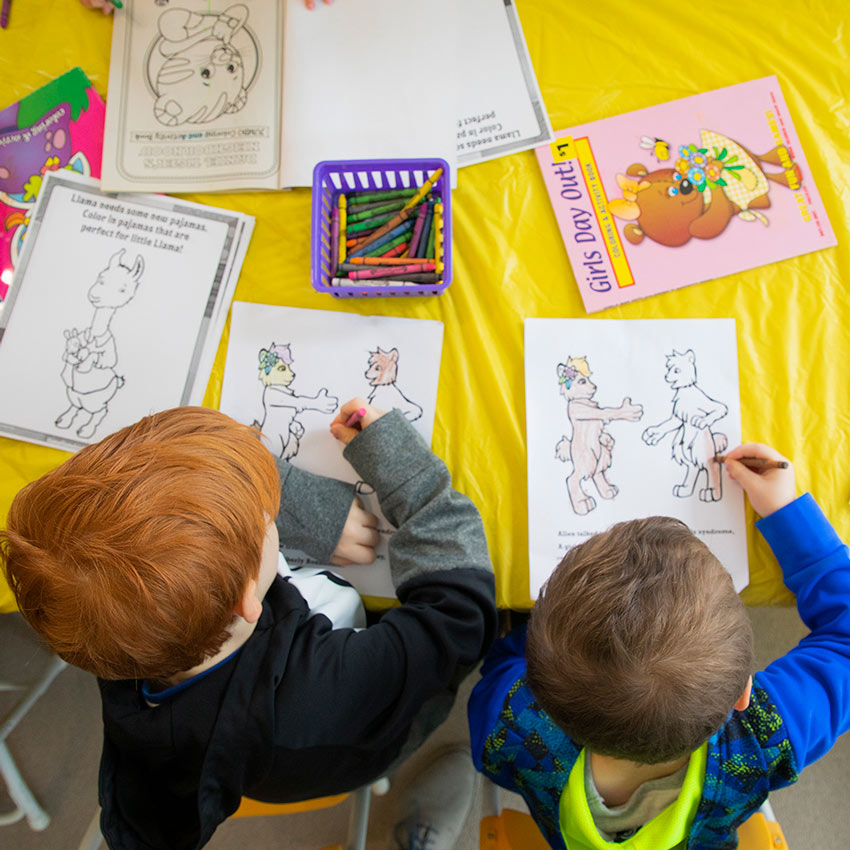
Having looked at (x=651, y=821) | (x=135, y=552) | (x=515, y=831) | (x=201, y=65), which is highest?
(x=201, y=65)

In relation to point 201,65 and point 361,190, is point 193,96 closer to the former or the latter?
point 201,65

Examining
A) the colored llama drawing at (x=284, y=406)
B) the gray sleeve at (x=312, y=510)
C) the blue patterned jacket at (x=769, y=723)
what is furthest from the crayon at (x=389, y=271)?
the blue patterned jacket at (x=769, y=723)

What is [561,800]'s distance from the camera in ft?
2.02

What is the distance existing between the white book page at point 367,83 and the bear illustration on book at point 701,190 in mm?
245

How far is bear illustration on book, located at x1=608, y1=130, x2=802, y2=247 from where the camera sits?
0.74 metres

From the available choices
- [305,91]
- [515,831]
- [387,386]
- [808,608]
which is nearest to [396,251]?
[387,386]

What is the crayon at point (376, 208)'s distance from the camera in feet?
2.40

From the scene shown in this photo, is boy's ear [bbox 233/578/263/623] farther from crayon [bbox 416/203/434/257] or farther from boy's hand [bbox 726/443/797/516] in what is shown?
boy's hand [bbox 726/443/797/516]

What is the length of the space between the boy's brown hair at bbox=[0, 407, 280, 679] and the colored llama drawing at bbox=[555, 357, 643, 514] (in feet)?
1.20

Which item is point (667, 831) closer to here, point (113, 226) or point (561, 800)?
point (561, 800)

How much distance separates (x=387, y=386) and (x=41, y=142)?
0.57 metres

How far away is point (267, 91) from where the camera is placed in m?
0.81

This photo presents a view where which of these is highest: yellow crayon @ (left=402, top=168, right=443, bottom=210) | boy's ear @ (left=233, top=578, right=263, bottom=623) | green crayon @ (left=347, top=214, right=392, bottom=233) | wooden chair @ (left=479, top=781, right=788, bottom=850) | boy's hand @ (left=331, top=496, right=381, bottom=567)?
yellow crayon @ (left=402, top=168, right=443, bottom=210)

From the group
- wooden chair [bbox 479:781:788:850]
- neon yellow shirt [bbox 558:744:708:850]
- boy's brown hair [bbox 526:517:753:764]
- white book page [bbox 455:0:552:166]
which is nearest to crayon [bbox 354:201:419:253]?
white book page [bbox 455:0:552:166]
